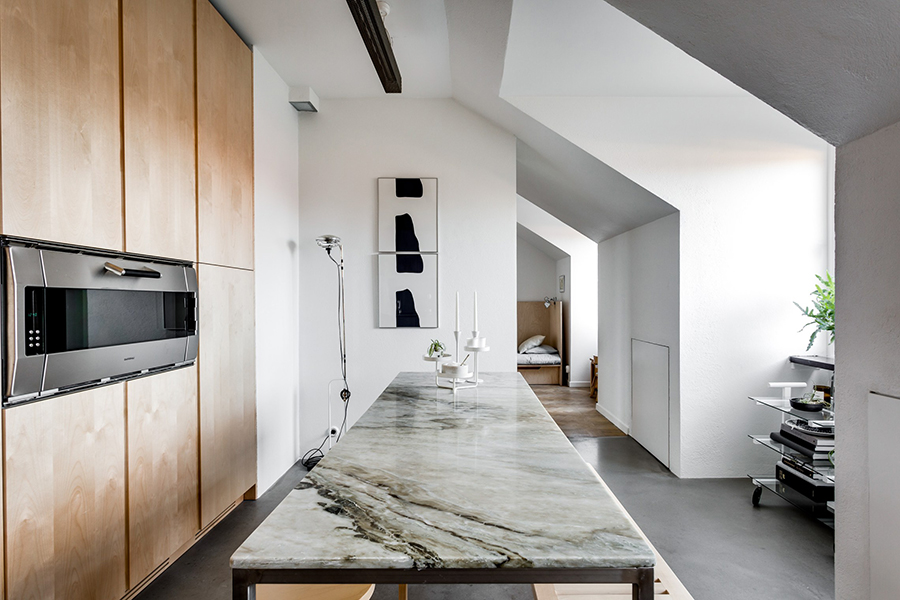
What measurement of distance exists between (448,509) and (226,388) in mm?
2093

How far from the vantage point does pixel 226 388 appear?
2713 mm

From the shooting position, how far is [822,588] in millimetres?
2131

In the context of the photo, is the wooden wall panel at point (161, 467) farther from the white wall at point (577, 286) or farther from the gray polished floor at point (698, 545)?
the white wall at point (577, 286)

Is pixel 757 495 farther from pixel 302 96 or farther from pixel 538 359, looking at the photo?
pixel 538 359

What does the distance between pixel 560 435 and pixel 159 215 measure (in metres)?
1.82

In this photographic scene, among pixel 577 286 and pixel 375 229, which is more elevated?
pixel 375 229

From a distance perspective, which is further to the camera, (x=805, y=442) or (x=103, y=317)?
(x=805, y=442)

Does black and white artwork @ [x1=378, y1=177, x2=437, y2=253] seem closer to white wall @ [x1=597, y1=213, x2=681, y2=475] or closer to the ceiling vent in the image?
the ceiling vent

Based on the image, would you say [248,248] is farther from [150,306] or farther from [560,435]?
[560,435]

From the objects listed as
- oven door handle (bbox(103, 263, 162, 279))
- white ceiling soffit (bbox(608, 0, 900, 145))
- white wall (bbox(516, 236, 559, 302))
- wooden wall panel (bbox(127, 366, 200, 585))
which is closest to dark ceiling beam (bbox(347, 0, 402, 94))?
white ceiling soffit (bbox(608, 0, 900, 145))

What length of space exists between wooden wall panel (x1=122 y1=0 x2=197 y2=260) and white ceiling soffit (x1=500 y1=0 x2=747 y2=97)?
5.16 feet

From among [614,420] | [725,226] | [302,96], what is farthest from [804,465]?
[302,96]

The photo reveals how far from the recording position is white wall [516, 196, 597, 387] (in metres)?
7.55

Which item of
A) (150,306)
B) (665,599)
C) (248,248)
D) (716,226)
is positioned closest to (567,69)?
(716,226)
